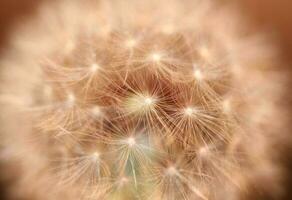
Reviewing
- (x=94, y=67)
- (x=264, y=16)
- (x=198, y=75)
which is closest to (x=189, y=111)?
(x=198, y=75)

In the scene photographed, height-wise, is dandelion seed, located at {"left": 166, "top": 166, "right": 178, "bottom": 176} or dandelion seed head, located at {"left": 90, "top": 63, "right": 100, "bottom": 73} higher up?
dandelion seed head, located at {"left": 90, "top": 63, "right": 100, "bottom": 73}

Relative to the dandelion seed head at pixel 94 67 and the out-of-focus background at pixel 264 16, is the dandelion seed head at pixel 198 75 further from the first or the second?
the out-of-focus background at pixel 264 16

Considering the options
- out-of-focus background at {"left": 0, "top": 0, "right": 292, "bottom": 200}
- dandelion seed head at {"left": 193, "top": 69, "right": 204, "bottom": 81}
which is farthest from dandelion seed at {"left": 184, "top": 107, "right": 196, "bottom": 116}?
out-of-focus background at {"left": 0, "top": 0, "right": 292, "bottom": 200}

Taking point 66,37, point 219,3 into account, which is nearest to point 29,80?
point 66,37

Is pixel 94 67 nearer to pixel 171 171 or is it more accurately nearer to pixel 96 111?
pixel 96 111

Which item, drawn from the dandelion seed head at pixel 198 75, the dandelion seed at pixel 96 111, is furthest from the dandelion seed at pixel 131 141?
the dandelion seed head at pixel 198 75

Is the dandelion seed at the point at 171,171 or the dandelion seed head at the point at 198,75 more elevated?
the dandelion seed head at the point at 198,75

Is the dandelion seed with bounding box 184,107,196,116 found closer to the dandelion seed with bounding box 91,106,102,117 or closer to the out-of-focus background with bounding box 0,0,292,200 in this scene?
the dandelion seed with bounding box 91,106,102,117

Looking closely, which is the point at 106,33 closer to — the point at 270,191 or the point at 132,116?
the point at 132,116

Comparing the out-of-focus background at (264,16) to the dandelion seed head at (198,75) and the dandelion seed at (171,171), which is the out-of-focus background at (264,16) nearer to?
the dandelion seed head at (198,75)

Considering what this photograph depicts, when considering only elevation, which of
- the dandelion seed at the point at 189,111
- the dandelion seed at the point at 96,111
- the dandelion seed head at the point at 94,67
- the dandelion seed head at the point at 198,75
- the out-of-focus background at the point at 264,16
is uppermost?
the out-of-focus background at the point at 264,16

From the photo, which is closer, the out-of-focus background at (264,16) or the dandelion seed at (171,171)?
the dandelion seed at (171,171)
